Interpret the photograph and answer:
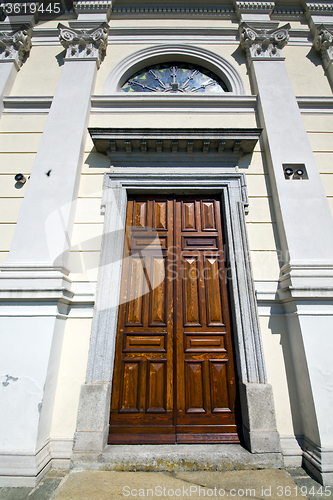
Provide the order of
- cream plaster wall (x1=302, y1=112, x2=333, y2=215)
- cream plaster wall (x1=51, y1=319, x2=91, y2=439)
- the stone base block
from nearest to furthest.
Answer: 1. the stone base block
2. cream plaster wall (x1=51, y1=319, x2=91, y2=439)
3. cream plaster wall (x1=302, y1=112, x2=333, y2=215)

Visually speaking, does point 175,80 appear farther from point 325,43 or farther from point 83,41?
point 325,43

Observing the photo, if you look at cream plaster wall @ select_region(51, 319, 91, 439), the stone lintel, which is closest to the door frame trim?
cream plaster wall @ select_region(51, 319, 91, 439)

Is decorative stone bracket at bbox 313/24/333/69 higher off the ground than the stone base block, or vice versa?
decorative stone bracket at bbox 313/24/333/69

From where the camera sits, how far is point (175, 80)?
18.7ft

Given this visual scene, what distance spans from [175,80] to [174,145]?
8.00ft

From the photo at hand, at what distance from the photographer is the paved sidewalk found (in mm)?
2395

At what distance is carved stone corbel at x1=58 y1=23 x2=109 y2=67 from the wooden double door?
3.59 metres

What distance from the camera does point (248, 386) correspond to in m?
3.21

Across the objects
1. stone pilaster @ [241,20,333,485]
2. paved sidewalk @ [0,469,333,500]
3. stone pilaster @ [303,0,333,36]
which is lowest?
paved sidewalk @ [0,469,333,500]

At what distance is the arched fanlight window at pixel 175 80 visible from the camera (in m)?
5.59

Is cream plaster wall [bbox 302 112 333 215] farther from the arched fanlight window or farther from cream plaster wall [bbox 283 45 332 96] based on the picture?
the arched fanlight window

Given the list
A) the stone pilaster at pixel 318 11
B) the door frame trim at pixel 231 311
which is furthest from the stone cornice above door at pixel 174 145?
the stone pilaster at pixel 318 11

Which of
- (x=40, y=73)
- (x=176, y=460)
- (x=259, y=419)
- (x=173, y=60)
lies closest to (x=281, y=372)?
(x=259, y=419)

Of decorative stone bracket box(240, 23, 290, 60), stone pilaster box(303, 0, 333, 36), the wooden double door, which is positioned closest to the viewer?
the wooden double door
